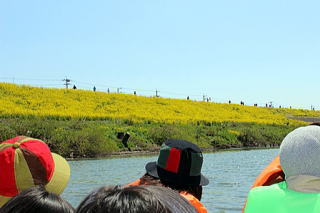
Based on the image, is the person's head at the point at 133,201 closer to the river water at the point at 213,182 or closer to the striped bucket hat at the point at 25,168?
the striped bucket hat at the point at 25,168

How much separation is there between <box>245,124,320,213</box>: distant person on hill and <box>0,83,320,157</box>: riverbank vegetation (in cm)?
2190

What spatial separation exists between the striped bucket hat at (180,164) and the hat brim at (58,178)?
0.44m

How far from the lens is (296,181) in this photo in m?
1.87

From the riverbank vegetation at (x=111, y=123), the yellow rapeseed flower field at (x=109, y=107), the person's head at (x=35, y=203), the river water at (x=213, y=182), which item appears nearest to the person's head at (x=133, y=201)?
the person's head at (x=35, y=203)

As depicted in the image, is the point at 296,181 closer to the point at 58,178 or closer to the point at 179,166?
the point at 179,166

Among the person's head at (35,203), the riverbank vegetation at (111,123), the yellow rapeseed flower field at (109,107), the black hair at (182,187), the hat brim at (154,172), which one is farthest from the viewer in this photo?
the yellow rapeseed flower field at (109,107)

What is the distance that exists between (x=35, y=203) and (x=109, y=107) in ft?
135

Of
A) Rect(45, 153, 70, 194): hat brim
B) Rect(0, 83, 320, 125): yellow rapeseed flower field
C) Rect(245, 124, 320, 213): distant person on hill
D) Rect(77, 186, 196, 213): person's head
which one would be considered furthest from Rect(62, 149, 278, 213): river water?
Rect(0, 83, 320, 125): yellow rapeseed flower field

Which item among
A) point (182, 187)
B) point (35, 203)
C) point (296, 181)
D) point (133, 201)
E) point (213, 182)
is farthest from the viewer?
point (213, 182)

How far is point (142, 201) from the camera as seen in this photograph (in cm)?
99

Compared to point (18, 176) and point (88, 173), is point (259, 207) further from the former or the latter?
point (88, 173)

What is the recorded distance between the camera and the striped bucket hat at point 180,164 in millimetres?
2412

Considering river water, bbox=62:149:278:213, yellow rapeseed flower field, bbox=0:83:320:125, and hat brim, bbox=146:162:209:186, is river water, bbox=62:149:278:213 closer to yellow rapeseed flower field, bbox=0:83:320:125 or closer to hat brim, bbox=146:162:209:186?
hat brim, bbox=146:162:209:186

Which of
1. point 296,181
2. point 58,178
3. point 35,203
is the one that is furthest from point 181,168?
A: point 35,203
